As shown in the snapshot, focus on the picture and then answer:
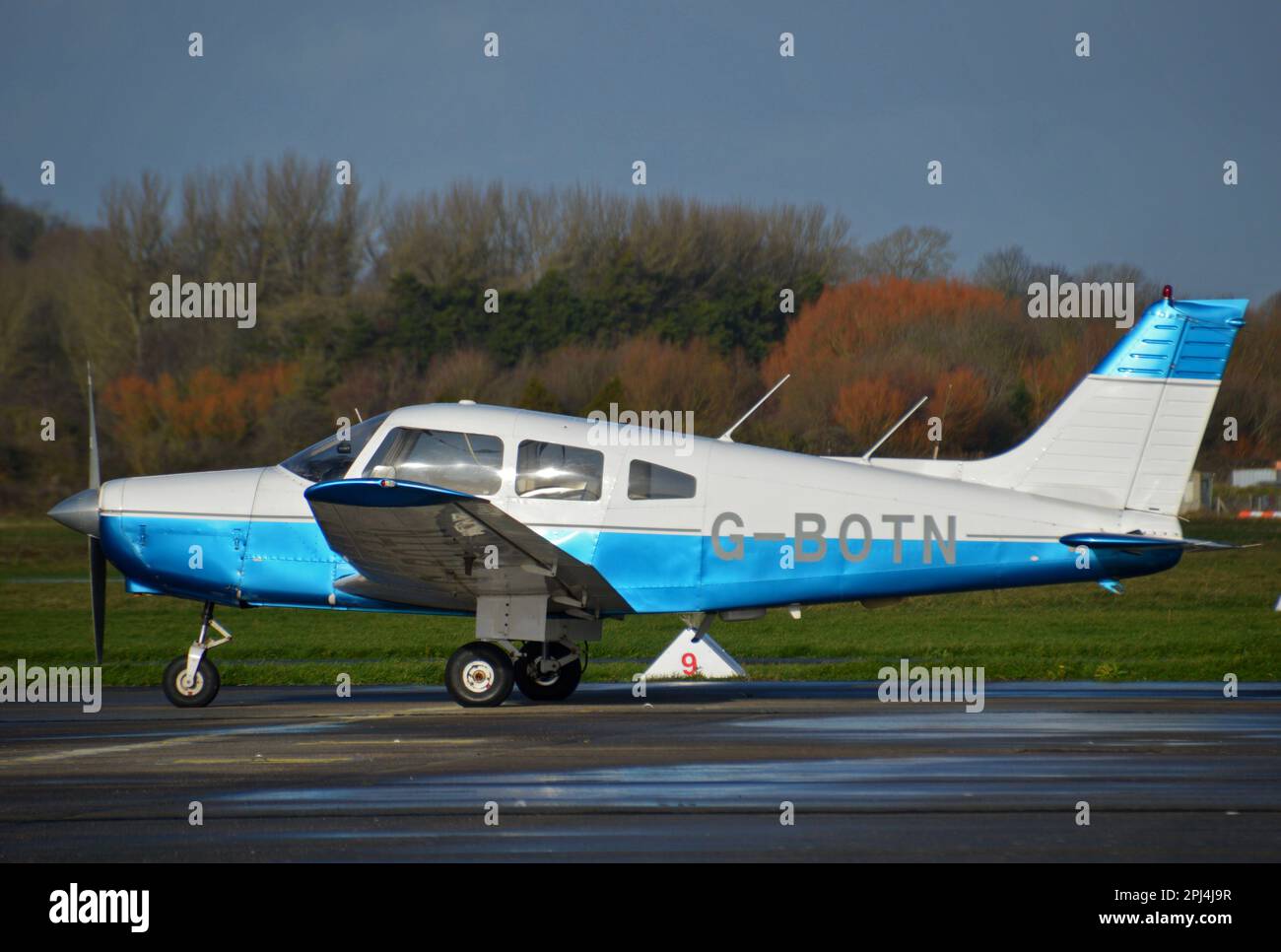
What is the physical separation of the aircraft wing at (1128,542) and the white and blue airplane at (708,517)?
2cm

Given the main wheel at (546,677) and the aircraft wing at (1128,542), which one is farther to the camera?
the main wheel at (546,677)

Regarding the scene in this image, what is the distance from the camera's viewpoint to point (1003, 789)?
745 centimetres

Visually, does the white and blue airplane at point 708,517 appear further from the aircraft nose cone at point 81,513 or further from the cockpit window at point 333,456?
the aircraft nose cone at point 81,513

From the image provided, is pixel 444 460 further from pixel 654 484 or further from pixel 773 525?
pixel 773 525

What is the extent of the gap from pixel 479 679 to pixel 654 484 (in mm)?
1991

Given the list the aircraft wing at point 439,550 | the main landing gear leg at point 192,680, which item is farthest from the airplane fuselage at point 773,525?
the main landing gear leg at point 192,680

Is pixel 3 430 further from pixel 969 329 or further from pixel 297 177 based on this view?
pixel 969 329

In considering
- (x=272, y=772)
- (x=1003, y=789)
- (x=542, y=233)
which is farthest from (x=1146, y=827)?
(x=542, y=233)

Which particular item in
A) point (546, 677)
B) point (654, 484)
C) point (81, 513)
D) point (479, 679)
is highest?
point (654, 484)

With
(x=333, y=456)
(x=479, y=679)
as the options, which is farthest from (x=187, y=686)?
(x=479, y=679)

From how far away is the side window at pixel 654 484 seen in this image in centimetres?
1141

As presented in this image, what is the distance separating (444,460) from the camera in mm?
11352

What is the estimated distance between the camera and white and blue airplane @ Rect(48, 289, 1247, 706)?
1136 centimetres

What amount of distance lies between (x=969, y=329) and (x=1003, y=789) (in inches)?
723
